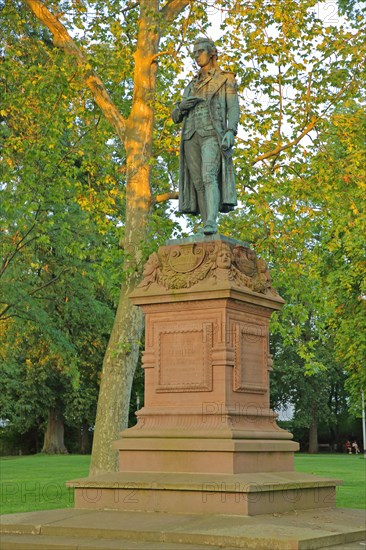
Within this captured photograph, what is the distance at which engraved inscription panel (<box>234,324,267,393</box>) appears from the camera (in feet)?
41.1

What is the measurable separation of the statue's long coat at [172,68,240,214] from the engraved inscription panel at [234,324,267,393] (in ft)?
5.87

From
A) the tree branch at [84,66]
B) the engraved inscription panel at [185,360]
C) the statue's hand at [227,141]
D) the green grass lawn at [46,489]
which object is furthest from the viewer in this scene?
the tree branch at [84,66]

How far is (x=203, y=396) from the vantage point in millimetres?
12406

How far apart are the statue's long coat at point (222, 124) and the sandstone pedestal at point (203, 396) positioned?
2.47 feet

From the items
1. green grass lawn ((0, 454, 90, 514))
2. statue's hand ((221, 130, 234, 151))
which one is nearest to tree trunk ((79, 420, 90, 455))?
green grass lawn ((0, 454, 90, 514))

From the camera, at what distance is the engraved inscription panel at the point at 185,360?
490 inches

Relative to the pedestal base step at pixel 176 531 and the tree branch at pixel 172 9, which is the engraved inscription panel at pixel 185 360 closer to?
the pedestal base step at pixel 176 531

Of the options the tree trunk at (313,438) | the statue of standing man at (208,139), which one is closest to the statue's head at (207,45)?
the statue of standing man at (208,139)

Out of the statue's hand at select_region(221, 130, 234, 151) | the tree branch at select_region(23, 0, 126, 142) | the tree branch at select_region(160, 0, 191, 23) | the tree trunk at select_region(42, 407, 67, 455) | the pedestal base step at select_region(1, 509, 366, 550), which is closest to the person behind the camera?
the pedestal base step at select_region(1, 509, 366, 550)

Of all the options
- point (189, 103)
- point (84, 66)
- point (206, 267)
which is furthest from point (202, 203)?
point (84, 66)

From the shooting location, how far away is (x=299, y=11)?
830 inches

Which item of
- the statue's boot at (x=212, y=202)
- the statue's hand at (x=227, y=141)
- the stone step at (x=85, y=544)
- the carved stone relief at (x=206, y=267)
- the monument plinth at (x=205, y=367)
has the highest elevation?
the statue's hand at (x=227, y=141)

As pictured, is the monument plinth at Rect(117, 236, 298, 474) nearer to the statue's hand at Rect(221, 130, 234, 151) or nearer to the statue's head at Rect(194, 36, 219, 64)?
the statue's hand at Rect(221, 130, 234, 151)

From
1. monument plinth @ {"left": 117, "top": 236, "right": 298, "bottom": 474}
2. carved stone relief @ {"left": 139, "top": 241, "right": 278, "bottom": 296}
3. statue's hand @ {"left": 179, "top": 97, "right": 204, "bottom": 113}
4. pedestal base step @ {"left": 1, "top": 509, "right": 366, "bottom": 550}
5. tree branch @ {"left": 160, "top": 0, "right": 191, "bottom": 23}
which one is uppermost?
tree branch @ {"left": 160, "top": 0, "right": 191, "bottom": 23}
